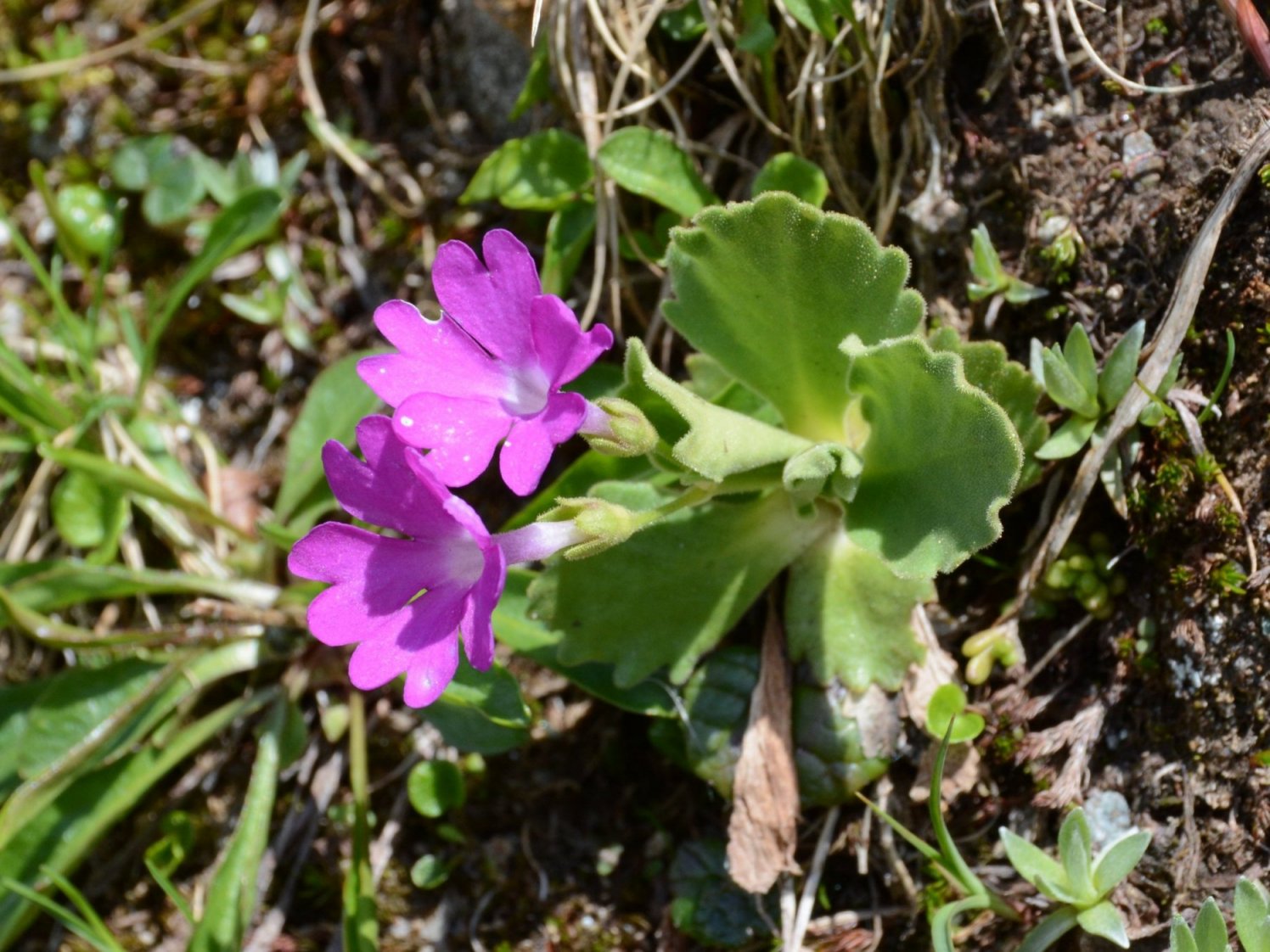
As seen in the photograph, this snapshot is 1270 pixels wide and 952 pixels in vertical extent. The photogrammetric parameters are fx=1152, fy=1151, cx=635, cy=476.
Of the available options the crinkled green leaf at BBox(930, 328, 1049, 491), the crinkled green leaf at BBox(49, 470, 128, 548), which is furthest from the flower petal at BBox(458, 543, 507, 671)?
the crinkled green leaf at BBox(49, 470, 128, 548)

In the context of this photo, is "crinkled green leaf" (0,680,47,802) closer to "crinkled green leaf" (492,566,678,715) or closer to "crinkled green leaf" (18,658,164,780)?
"crinkled green leaf" (18,658,164,780)

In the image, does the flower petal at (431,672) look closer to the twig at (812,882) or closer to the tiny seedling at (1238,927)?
the twig at (812,882)

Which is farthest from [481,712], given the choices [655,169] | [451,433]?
[655,169]

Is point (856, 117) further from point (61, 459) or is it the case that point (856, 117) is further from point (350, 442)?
point (61, 459)

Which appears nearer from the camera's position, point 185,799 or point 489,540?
point 489,540

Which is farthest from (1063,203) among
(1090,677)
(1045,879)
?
(1045,879)

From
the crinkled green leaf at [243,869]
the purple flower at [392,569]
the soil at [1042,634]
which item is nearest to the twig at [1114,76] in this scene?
the soil at [1042,634]
